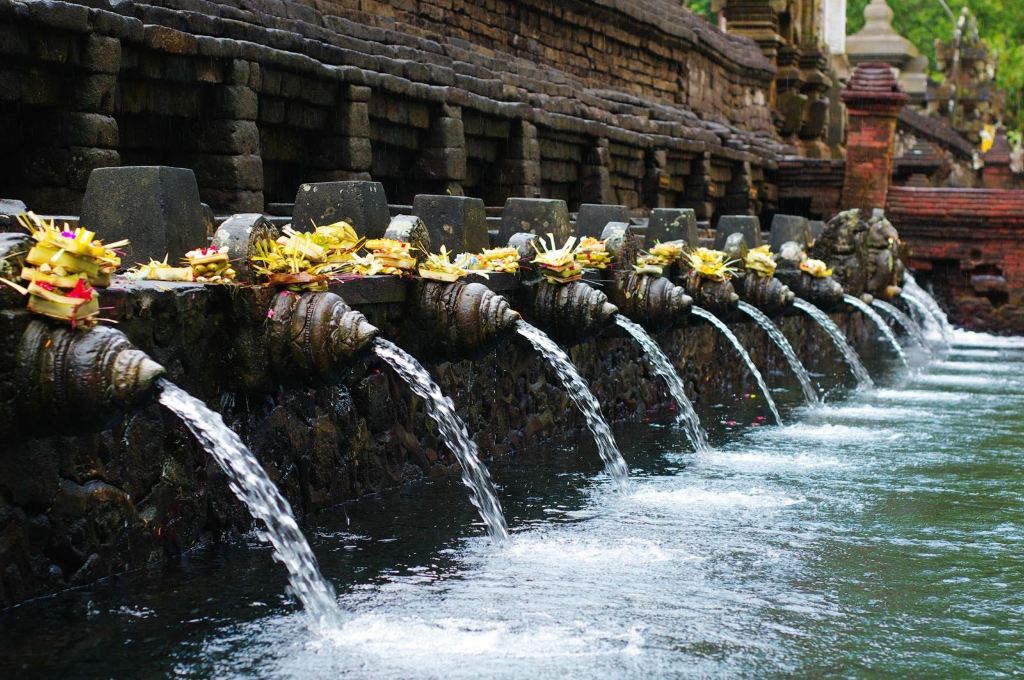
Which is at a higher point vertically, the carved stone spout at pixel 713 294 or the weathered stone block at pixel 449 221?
the weathered stone block at pixel 449 221

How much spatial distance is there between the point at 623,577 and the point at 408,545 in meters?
1.17

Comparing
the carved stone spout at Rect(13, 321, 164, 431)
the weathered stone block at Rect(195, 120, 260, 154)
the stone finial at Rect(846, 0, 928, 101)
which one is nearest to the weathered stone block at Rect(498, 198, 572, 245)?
the weathered stone block at Rect(195, 120, 260, 154)

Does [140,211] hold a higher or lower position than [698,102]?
lower

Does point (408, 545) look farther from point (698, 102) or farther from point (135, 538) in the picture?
point (698, 102)

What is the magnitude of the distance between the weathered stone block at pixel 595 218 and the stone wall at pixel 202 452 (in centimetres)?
169

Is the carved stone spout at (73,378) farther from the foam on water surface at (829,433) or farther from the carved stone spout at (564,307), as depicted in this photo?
the foam on water surface at (829,433)

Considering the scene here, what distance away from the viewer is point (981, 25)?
2645 inches

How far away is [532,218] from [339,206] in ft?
7.65

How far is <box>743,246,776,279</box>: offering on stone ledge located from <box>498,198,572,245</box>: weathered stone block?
3778 mm

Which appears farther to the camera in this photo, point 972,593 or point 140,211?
point 140,211

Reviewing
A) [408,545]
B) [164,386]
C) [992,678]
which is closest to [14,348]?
[164,386]

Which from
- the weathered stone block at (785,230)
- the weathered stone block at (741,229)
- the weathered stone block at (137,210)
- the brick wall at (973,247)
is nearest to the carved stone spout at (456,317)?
the weathered stone block at (137,210)

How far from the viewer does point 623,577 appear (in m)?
6.70

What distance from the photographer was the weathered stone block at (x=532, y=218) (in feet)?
35.7
